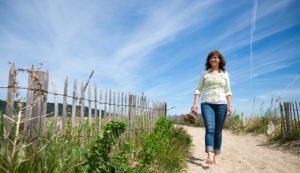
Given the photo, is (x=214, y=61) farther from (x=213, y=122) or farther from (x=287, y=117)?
(x=287, y=117)

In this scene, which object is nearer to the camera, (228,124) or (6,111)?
(6,111)

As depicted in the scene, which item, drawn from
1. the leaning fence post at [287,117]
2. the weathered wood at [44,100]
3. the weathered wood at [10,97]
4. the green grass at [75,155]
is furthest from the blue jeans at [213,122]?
the leaning fence post at [287,117]

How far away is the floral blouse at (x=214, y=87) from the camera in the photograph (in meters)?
4.81

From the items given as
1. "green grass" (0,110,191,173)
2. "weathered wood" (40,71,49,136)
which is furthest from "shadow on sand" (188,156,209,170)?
"weathered wood" (40,71,49,136)

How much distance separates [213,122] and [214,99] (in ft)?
1.36

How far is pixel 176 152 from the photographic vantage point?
4.95 m

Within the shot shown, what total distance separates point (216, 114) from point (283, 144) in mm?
5357

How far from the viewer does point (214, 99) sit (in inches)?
189

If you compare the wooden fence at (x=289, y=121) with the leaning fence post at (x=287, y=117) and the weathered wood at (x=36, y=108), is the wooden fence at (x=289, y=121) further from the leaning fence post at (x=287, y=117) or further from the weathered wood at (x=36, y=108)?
the weathered wood at (x=36, y=108)

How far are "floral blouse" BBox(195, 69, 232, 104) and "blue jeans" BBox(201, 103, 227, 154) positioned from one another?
0.36 feet

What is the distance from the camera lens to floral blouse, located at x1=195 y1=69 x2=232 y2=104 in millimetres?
4809

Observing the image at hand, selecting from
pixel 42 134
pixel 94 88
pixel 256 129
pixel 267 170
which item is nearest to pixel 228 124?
pixel 256 129

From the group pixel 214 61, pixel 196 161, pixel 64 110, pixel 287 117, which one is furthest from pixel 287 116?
pixel 64 110

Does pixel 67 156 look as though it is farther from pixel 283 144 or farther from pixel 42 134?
pixel 283 144
